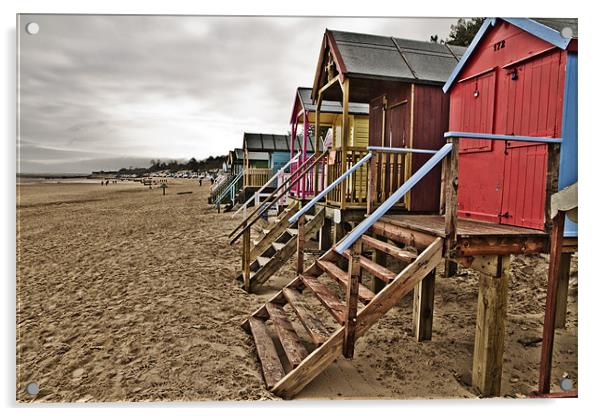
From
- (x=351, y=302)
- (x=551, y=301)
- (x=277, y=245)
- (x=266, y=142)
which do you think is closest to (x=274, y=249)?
(x=277, y=245)

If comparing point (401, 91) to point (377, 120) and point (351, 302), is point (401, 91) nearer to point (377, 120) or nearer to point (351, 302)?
→ point (377, 120)

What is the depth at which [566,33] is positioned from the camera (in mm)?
3145

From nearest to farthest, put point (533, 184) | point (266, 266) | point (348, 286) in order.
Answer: point (348, 286)
point (533, 184)
point (266, 266)

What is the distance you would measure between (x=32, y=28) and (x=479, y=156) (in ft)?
15.8

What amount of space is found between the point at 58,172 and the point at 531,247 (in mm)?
4718

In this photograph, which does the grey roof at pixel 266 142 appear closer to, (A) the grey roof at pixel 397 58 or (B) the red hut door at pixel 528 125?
(A) the grey roof at pixel 397 58

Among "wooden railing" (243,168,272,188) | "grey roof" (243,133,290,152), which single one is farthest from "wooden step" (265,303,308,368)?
"grey roof" (243,133,290,152)

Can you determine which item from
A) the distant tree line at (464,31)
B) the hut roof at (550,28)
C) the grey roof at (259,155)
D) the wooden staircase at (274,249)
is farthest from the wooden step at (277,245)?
the grey roof at (259,155)

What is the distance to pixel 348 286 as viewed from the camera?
9.80 ft

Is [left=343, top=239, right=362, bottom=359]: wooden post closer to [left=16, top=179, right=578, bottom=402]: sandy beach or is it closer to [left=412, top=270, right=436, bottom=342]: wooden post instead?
[left=16, top=179, right=578, bottom=402]: sandy beach

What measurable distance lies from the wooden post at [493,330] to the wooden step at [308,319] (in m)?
1.38

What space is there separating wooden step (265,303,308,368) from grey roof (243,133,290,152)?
18.2 metres
